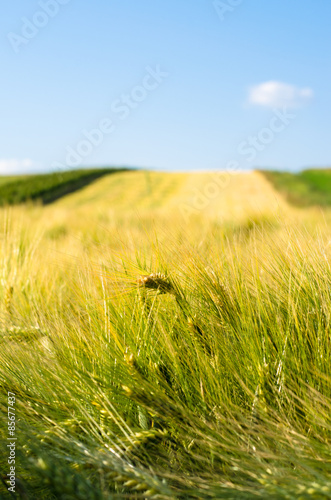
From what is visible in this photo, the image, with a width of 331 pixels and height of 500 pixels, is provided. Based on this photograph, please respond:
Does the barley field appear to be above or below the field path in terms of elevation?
below

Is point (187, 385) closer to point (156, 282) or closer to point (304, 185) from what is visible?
point (156, 282)

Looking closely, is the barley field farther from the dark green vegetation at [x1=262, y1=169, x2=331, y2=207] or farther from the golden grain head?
the dark green vegetation at [x1=262, y1=169, x2=331, y2=207]

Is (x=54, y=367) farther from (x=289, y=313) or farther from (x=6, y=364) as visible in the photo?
(x=289, y=313)

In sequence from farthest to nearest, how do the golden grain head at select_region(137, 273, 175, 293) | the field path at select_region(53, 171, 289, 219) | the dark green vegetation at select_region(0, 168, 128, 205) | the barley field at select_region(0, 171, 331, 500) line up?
the dark green vegetation at select_region(0, 168, 128, 205)
the field path at select_region(53, 171, 289, 219)
the golden grain head at select_region(137, 273, 175, 293)
the barley field at select_region(0, 171, 331, 500)

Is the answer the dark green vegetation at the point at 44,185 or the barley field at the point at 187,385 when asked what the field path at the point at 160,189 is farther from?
the barley field at the point at 187,385

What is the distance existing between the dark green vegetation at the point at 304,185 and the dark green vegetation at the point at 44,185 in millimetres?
10624

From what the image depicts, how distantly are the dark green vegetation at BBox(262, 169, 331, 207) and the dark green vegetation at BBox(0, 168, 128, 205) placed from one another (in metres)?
10.6

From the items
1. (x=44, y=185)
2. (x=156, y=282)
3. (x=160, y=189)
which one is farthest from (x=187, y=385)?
(x=44, y=185)

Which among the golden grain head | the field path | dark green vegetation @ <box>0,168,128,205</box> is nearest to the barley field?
the golden grain head

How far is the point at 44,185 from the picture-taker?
Answer: 23.8 m

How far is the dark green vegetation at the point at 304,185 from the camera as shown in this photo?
17159 millimetres

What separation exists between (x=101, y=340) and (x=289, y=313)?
0.49 m

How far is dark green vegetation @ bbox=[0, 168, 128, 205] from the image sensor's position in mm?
21547

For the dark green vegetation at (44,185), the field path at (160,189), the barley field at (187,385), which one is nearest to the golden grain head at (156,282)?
the barley field at (187,385)
